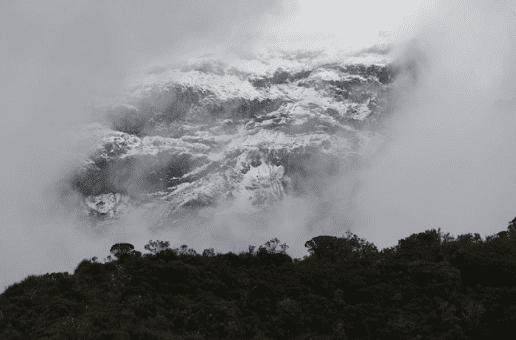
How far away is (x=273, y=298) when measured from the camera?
2928 centimetres

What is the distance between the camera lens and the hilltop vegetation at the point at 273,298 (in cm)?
2477

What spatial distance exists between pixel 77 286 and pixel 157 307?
282 inches

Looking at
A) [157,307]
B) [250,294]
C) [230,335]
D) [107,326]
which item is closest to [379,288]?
[250,294]

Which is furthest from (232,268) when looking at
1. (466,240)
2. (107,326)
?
(466,240)

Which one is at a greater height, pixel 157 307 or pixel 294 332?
pixel 157 307

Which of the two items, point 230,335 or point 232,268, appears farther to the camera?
point 232,268

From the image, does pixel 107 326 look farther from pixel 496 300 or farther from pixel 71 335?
pixel 496 300

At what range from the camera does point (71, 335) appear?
23.6 metres

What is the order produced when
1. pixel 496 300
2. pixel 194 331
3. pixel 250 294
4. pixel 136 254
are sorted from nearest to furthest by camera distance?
1. pixel 194 331
2. pixel 496 300
3. pixel 250 294
4. pixel 136 254

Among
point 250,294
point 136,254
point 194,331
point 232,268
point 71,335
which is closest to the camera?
point 71,335

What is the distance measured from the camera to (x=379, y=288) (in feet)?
98.2

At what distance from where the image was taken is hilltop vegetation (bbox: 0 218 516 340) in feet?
81.3

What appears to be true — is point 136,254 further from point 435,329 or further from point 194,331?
point 435,329

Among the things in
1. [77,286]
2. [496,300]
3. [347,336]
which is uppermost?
[77,286]
